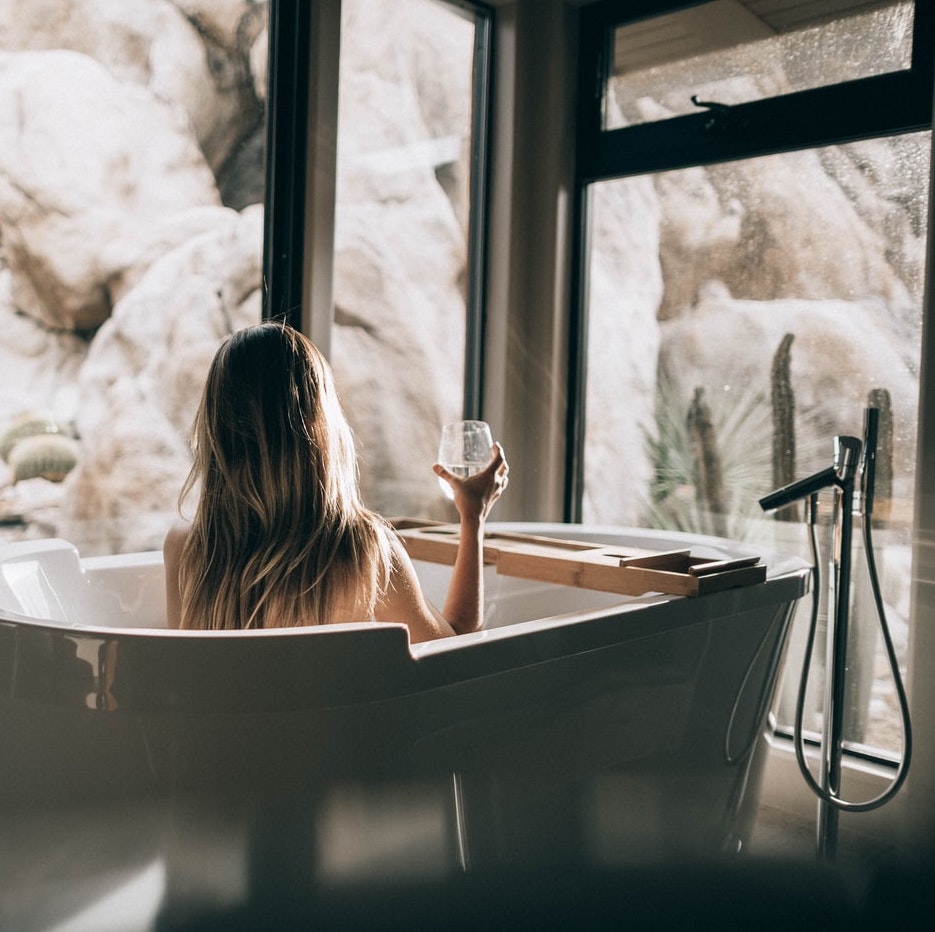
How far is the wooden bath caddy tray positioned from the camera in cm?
161

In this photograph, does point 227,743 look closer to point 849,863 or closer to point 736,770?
point 736,770

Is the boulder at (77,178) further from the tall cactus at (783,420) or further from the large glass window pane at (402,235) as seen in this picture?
the tall cactus at (783,420)

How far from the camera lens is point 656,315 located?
111 inches

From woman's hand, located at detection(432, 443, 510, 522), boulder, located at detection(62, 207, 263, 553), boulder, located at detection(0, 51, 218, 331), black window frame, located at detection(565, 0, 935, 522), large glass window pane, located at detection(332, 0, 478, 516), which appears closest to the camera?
woman's hand, located at detection(432, 443, 510, 522)

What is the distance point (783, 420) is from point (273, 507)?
1658mm

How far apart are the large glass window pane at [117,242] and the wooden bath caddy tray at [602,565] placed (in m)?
0.68

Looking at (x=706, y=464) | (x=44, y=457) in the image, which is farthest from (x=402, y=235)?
(x=44, y=457)

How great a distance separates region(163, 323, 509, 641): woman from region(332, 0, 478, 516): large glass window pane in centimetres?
126

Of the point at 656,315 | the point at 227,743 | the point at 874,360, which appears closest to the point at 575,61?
the point at 656,315

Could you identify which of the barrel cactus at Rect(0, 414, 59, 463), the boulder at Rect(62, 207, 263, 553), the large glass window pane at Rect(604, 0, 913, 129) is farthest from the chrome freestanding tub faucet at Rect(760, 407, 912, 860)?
the barrel cactus at Rect(0, 414, 59, 463)

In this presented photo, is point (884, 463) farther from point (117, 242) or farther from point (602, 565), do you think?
point (117, 242)

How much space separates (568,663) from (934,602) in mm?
1200

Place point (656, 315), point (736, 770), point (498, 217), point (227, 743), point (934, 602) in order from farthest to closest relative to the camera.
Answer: point (498, 217) < point (656, 315) < point (934, 602) < point (736, 770) < point (227, 743)

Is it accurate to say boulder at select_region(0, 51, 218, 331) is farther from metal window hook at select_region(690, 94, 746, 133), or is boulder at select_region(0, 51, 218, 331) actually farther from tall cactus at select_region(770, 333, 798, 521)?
tall cactus at select_region(770, 333, 798, 521)
